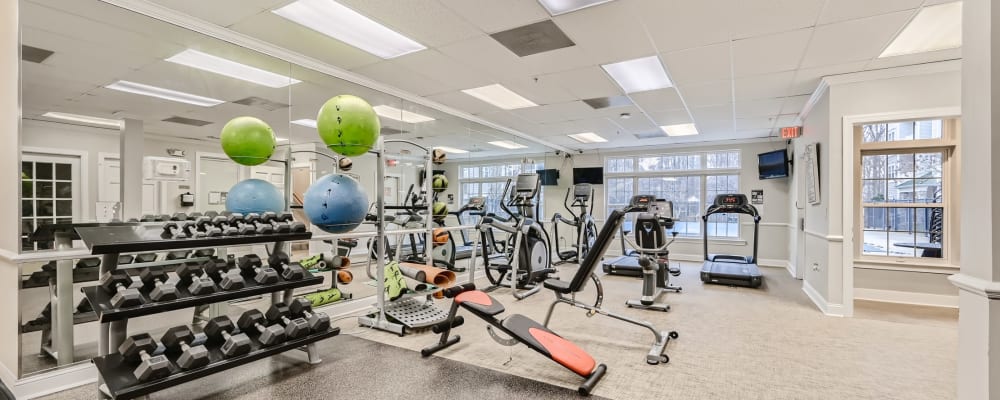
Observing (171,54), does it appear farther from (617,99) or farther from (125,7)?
(617,99)

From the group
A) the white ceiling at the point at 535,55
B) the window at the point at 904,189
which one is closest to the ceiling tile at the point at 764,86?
the white ceiling at the point at 535,55

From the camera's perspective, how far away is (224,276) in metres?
2.52

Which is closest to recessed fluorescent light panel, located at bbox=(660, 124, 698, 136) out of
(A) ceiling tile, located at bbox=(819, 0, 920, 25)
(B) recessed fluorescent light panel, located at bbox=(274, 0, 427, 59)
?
(A) ceiling tile, located at bbox=(819, 0, 920, 25)

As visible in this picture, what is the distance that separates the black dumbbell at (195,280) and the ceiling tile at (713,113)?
6.04 metres

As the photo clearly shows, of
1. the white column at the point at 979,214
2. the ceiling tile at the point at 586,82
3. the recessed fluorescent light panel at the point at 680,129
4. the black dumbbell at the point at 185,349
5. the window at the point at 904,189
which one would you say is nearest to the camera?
the white column at the point at 979,214

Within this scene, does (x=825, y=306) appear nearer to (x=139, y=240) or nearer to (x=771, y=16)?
(x=771, y=16)

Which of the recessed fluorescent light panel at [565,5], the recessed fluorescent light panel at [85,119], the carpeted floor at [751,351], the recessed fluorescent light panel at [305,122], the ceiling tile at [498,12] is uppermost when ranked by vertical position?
the recessed fluorescent light panel at [565,5]

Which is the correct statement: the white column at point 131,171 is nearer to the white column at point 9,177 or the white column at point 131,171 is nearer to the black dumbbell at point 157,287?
the white column at point 9,177

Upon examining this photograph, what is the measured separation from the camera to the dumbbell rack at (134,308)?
6.68ft

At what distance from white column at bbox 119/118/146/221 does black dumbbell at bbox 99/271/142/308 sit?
104cm

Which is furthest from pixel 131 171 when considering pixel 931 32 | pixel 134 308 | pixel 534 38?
pixel 931 32

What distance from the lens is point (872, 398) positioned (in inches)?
101

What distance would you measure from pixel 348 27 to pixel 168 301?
2.36m

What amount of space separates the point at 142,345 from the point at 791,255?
9207 millimetres
